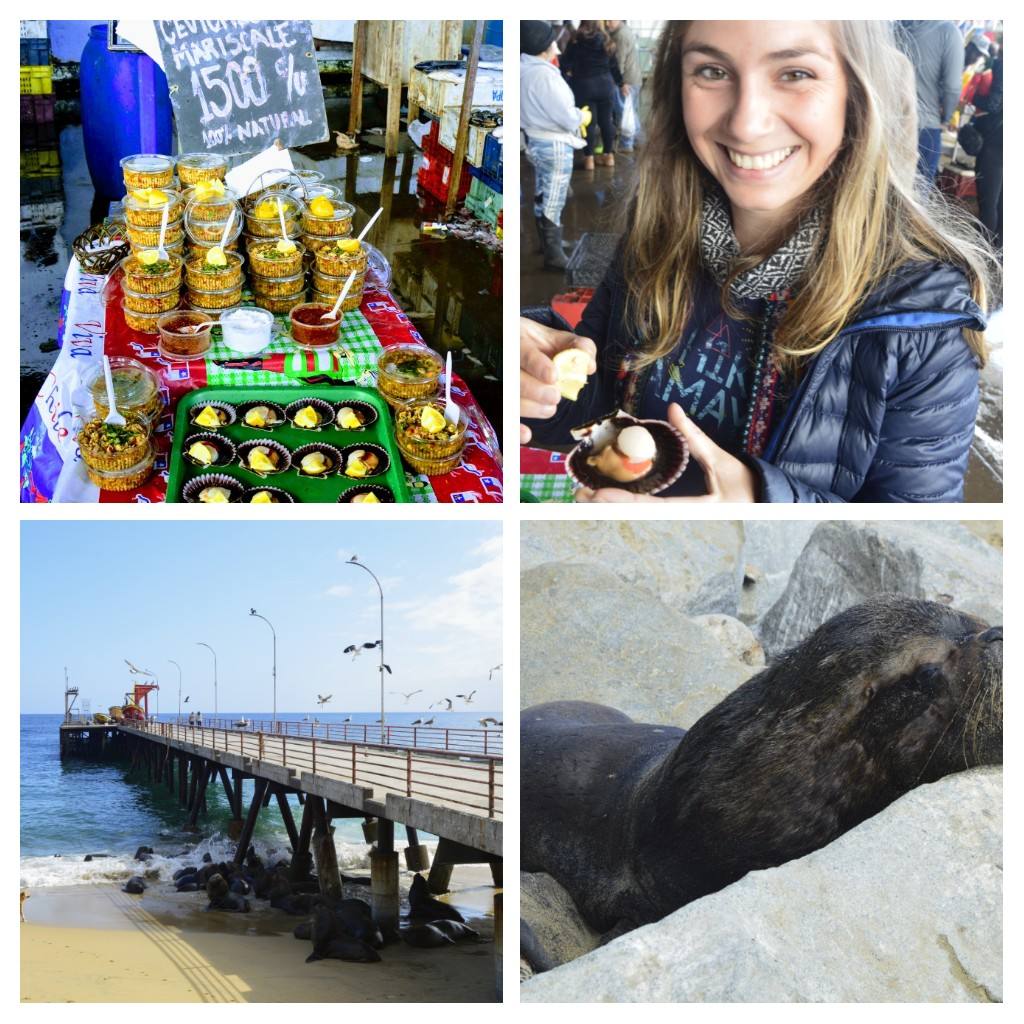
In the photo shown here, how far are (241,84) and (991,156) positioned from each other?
9.28ft

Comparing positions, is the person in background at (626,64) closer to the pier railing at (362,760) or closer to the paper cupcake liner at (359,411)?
the paper cupcake liner at (359,411)

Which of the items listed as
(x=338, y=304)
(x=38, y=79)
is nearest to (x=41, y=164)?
(x=38, y=79)

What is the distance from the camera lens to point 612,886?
374 centimetres

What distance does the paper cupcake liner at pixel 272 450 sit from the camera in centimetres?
383

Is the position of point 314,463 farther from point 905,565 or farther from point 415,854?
point 905,565

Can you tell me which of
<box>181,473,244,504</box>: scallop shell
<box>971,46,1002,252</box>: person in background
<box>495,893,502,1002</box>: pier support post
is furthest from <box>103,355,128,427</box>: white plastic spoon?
<box>971,46,1002,252</box>: person in background

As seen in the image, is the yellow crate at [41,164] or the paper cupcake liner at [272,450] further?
the yellow crate at [41,164]

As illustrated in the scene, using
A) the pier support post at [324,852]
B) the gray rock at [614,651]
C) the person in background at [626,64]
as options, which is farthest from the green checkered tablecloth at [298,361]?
the pier support post at [324,852]

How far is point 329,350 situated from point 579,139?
51.4 inches

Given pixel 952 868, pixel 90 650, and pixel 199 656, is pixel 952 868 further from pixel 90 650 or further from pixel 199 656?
pixel 90 650

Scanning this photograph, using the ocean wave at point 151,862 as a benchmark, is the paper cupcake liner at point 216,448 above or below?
above

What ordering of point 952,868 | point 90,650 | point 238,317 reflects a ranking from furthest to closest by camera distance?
1. point 238,317
2. point 90,650
3. point 952,868

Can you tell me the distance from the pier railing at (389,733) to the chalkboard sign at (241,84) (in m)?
2.34
